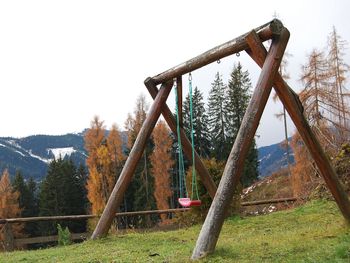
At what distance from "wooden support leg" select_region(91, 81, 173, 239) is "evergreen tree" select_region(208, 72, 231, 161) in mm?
37820

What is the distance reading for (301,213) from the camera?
10.2m

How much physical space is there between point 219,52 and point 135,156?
10.0ft

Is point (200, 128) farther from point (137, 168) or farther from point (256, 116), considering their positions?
point (256, 116)

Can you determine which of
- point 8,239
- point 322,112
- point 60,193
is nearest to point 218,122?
point 60,193

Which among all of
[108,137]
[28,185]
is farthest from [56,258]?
[28,185]

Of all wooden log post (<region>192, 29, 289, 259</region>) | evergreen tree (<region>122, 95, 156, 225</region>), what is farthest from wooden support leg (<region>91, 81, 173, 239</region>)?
evergreen tree (<region>122, 95, 156, 225</region>)

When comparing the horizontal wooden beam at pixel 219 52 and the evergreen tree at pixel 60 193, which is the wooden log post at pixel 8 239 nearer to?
the horizontal wooden beam at pixel 219 52

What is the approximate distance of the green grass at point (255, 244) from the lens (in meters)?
5.21

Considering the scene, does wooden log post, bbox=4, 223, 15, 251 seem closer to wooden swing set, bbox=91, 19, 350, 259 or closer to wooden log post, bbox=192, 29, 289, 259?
wooden swing set, bbox=91, 19, 350, 259

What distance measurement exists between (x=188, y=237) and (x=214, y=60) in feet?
12.6

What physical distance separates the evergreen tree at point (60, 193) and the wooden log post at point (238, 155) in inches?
1602

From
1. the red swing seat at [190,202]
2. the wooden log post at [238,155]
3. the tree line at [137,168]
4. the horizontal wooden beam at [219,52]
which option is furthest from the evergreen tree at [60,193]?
the wooden log post at [238,155]

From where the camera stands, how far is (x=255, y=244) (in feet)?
21.0

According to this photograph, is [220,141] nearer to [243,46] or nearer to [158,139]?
[158,139]
